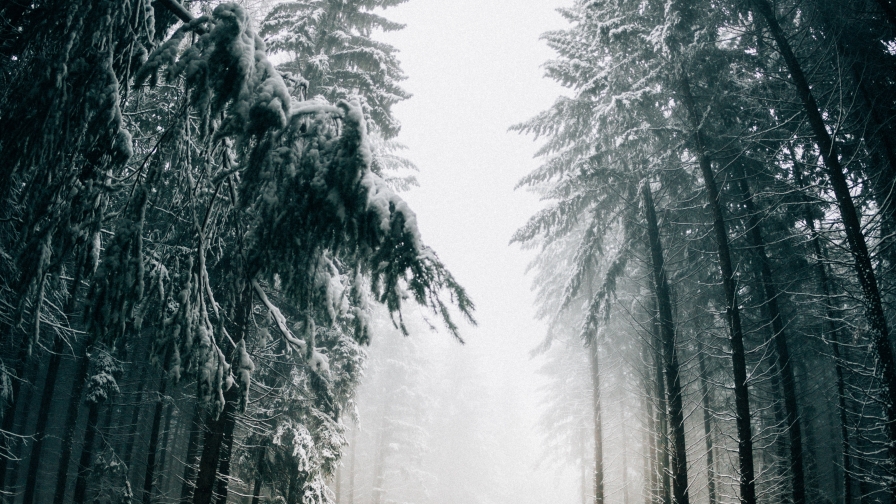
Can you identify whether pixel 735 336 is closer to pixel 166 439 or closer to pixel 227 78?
pixel 227 78

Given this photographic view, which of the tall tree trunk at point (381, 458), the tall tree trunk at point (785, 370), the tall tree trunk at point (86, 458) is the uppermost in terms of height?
the tall tree trunk at point (785, 370)

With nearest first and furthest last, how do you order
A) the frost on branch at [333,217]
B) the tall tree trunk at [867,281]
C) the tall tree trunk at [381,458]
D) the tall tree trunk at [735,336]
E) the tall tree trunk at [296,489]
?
the frost on branch at [333,217], the tall tree trunk at [867,281], the tall tree trunk at [735,336], the tall tree trunk at [296,489], the tall tree trunk at [381,458]

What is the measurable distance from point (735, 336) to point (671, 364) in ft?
5.08

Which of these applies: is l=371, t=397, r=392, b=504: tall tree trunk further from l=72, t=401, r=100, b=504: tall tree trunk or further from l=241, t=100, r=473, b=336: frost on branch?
l=241, t=100, r=473, b=336: frost on branch

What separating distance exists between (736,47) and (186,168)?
11783 mm

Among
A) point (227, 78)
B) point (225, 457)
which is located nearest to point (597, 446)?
point (225, 457)

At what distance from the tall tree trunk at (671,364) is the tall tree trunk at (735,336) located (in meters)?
1.00

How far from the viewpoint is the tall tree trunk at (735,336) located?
645cm

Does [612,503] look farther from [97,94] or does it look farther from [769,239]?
[97,94]

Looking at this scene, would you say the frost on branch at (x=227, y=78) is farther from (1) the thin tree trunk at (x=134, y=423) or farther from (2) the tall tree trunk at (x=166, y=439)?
(2) the tall tree trunk at (x=166, y=439)

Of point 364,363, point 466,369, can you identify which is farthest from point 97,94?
point 466,369

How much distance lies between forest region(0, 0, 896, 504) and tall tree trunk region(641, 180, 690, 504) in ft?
0.22

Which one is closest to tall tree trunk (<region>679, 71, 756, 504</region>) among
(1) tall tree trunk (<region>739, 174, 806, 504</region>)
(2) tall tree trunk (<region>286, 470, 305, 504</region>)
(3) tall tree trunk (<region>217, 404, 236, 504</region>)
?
(1) tall tree trunk (<region>739, 174, 806, 504</region>)

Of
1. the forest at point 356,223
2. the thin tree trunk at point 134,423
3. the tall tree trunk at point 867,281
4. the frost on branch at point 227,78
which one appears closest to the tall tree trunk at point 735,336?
the forest at point 356,223
